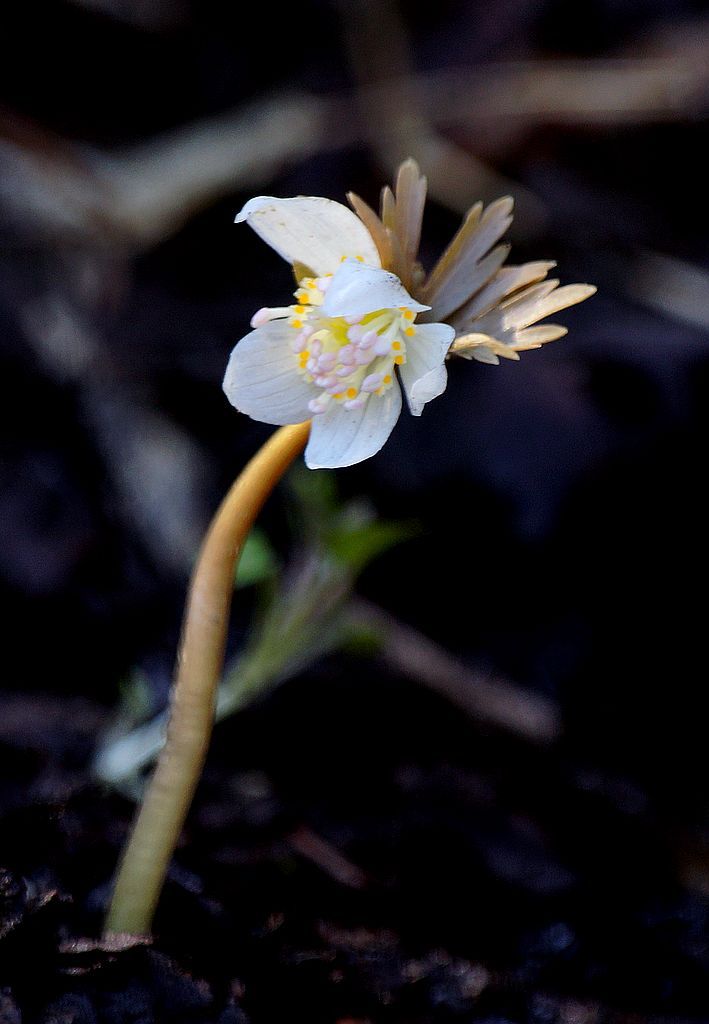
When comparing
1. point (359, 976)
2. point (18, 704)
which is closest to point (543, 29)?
point (18, 704)

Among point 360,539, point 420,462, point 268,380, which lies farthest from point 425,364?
point 420,462

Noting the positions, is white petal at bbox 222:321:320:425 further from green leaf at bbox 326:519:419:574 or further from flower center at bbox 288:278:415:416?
green leaf at bbox 326:519:419:574

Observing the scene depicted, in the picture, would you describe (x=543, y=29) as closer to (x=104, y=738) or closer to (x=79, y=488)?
(x=79, y=488)

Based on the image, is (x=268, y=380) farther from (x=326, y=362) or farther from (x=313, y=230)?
(x=313, y=230)

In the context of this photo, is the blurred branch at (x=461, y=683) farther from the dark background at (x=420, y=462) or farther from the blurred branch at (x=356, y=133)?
the blurred branch at (x=356, y=133)

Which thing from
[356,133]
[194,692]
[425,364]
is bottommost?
[194,692]

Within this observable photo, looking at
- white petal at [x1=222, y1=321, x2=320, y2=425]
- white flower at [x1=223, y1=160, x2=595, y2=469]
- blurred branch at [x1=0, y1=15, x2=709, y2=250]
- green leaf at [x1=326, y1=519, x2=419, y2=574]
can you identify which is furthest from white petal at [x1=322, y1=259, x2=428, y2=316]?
blurred branch at [x1=0, y1=15, x2=709, y2=250]
